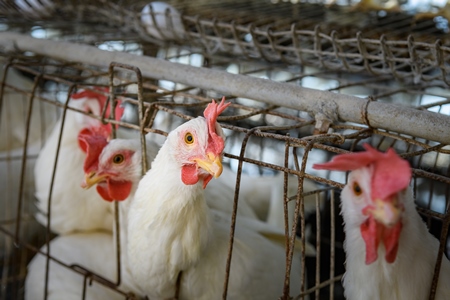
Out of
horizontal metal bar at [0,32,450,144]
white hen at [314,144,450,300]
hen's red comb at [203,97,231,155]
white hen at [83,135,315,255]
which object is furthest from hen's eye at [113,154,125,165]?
white hen at [314,144,450,300]

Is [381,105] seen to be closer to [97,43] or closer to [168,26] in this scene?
[168,26]

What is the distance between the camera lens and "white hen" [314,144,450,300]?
58cm

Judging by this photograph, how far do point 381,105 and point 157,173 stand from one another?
37 cm

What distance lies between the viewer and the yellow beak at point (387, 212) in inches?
22.9

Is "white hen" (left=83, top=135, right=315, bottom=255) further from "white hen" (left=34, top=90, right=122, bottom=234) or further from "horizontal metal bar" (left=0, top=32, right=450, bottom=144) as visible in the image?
"white hen" (left=34, top=90, right=122, bottom=234)

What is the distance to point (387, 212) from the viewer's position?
1.91 feet

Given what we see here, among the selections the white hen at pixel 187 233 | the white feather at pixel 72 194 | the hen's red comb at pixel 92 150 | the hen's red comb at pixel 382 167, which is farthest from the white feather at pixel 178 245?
the white feather at pixel 72 194

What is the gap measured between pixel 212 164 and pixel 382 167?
0.81ft

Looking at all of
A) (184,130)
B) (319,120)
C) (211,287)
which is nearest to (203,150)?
(184,130)

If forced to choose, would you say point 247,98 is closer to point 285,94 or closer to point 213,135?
point 285,94

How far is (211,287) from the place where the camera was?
95 centimetres

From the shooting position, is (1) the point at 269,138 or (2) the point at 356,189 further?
(1) the point at 269,138

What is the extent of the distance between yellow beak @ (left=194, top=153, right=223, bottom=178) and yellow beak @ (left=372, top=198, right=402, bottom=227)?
0.74 feet

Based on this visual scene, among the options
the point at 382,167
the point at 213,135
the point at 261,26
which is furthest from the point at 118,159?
the point at 261,26
